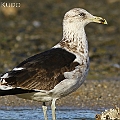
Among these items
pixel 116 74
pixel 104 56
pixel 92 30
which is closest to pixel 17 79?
pixel 116 74

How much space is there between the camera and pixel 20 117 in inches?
394

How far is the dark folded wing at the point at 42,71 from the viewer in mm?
8422

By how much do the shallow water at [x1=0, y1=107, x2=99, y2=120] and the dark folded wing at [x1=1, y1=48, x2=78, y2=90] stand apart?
1.50m

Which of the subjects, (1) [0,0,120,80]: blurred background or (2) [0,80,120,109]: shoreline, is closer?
(2) [0,80,120,109]: shoreline

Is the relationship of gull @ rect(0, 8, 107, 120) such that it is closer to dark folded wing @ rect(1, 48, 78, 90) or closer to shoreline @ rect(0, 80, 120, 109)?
dark folded wing @ rect(1, 48, 78, 90)

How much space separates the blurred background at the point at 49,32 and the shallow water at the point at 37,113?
3343 mm

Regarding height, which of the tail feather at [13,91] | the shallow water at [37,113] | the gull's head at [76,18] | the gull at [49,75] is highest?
the gull's head at [76,18]

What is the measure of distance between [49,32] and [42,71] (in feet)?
35.3

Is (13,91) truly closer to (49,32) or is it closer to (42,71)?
(42,71)

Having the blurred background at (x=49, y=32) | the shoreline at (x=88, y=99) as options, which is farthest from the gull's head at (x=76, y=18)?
the blurred background at (x=49, y=32)

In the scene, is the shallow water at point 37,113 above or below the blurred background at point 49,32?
below

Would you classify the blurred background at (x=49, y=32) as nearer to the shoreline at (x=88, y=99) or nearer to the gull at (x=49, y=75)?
the shoreline at (x=88, y=99)

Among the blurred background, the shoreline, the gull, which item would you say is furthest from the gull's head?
the blurred background

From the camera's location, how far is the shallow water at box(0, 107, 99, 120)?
10.0m
